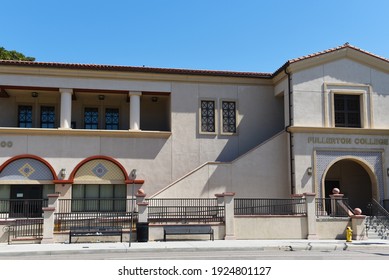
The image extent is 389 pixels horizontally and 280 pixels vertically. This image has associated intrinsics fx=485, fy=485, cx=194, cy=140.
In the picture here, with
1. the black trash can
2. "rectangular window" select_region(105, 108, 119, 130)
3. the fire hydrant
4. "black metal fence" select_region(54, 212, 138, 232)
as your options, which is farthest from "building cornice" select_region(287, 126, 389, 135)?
"rectangular window" select_region(105, 108, 119, 130)

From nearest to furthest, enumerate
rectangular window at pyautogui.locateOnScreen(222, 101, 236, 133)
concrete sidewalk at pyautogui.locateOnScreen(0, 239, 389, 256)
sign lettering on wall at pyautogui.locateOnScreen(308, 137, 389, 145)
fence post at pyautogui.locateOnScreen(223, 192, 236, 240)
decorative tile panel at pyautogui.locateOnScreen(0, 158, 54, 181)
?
1. concrete sidewalk at pyautogui.locateOnScreen(0, 239, 389, 256)
2. fence post at pyautogui.locateOnScreen(223, 192, 236, 240)
3. decorative tile panel at pyautogui.locateOnScreen(0, 158, 54, 181)
4. sign lettering on wall at pyautogui.locateOnScreen(308, 137, 389, 145)
5. rectangular window at pyautogui.locateOnScreen(222, 101, 236, 133)

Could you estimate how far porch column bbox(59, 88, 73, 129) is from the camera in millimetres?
26797

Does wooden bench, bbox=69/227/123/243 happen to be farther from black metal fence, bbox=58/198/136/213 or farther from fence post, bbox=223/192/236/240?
fence post, bbox=223/192/236/240

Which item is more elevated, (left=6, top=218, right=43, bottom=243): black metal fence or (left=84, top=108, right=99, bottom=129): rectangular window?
(left=84, top=108, right=99, bottom=129): rectangular window

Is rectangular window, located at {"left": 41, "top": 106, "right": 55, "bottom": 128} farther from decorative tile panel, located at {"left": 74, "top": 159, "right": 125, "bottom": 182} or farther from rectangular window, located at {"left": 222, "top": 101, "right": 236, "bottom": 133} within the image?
rectangular window, located at {"left": 222, "top": 101, "right": 236, "bottom": 133}

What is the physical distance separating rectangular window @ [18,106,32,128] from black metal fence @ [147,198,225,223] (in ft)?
31.7

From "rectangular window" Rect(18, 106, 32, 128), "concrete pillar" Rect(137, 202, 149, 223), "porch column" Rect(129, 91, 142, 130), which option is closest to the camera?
"concrete pillar" Rect(137, 202, 149, 223)

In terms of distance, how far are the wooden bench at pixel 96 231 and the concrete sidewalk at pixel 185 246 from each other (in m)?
0.63

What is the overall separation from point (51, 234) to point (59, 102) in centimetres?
1023

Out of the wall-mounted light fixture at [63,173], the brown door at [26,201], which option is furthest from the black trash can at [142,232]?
the wall-mounted light fixture at [63,173]

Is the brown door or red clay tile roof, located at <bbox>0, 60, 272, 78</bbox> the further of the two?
red clay tile roof, located at <bbox>0, 60, 272, 78</bbox>

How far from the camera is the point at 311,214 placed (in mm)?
23281

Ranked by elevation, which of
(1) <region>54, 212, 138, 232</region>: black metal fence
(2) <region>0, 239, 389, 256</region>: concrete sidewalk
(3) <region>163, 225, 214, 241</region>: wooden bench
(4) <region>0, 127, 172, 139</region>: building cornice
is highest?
(4) <region>0, 127, 172, 139</region>: building cornice
